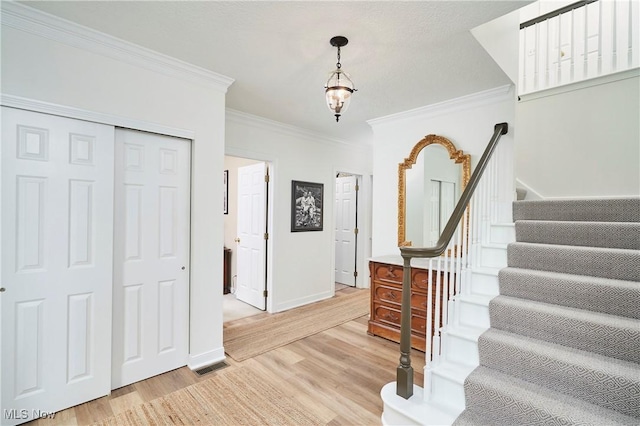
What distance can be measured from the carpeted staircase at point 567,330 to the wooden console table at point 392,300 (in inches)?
34.1

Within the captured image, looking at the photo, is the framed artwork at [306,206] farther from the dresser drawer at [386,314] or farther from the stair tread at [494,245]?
the stair tread at [494,245]

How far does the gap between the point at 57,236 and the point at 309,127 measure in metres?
3.13

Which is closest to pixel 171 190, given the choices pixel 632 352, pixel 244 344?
pixel 244 344

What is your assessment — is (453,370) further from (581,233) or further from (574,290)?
(581,233)

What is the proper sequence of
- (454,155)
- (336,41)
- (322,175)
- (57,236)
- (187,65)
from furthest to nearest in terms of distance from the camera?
(322,175) < (454,155) < (187,65) < (336,41) < (57,236)

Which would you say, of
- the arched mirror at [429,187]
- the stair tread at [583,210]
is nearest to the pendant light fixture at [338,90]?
the arched mirror at [429,187]

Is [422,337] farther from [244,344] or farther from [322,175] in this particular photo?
[322,175]

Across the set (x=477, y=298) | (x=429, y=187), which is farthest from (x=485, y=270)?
(x=429, y=187)

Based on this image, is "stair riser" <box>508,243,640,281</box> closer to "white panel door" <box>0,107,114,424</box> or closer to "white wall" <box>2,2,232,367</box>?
"white wall" <box>2,2,232,367</box>

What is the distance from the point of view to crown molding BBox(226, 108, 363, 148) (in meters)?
3.64

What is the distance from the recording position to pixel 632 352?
157 centimetres

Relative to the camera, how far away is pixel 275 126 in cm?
402

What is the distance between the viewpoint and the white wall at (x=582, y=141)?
313 cm

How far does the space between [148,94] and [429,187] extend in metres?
2.98
